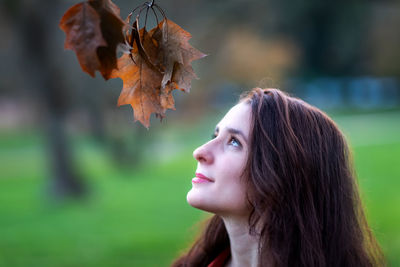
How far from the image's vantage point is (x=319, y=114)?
2.15 m

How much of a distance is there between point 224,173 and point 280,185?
232mm

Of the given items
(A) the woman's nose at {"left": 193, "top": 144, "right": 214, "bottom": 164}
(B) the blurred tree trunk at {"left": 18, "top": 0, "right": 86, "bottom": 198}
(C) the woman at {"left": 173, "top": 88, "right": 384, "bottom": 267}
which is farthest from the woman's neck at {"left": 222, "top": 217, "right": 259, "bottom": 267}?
(B) the blurred tree trunk at {"left": 18, "top": 0, "right": 86, "bottom": 198}

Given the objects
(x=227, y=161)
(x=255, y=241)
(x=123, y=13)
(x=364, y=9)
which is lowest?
(x=255, y=241)

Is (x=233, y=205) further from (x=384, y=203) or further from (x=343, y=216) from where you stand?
(x=384, y=203)

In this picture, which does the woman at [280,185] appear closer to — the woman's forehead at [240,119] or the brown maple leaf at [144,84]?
the woman's forehead at [240,119]

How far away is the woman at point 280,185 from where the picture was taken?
79.9 inches

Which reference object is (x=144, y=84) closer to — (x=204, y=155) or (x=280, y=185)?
(x=204, y=155)

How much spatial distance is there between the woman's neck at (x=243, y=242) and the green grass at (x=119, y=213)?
0.69 metres

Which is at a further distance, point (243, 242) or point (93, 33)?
point (243, 242)

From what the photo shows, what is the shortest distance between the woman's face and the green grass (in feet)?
2.83

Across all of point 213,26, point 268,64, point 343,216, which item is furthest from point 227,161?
point 268,64

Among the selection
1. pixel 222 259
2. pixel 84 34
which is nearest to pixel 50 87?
pixel 222 259

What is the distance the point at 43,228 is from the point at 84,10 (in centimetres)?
785

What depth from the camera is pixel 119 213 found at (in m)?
9.75
